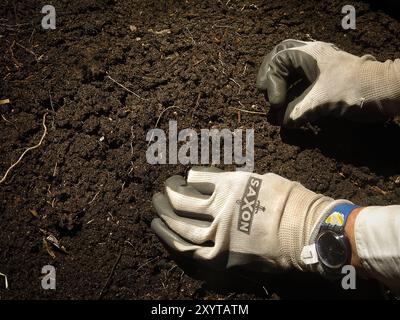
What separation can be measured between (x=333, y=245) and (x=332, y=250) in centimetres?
2

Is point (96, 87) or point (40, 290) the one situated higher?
point (96, 87)

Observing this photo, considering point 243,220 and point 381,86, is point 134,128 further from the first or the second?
point 381,86

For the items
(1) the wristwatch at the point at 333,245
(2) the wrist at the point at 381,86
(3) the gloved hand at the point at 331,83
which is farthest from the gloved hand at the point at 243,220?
(2) the wrist at the point at 381,86

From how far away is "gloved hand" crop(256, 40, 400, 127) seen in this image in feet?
5.35

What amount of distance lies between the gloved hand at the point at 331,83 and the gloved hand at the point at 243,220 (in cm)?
33

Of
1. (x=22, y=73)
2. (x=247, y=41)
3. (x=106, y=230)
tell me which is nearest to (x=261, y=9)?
(x=247, y=41)

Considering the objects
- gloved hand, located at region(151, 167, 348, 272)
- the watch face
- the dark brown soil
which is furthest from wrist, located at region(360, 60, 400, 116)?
the watch face

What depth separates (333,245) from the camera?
1.36 m

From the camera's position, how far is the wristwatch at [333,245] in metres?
1.35

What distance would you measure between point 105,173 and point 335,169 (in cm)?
93

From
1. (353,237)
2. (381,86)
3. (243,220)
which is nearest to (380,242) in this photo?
(353,237)

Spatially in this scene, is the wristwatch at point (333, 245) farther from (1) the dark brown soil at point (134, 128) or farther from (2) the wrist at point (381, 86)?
(2) the wrist at point (381, 86)

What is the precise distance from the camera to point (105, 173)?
1605 millimetres
